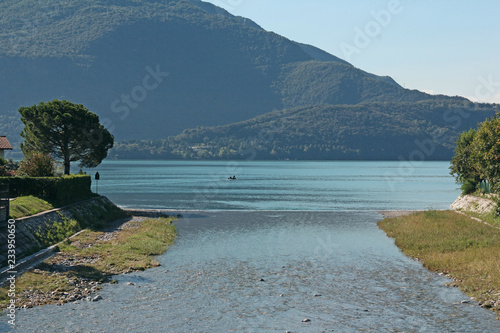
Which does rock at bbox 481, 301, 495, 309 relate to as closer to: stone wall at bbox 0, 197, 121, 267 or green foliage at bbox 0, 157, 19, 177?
stone wall at bbox 0, 197, 121, 267

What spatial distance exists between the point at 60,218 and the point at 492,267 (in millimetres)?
33566

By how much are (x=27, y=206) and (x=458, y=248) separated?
33.7 metres

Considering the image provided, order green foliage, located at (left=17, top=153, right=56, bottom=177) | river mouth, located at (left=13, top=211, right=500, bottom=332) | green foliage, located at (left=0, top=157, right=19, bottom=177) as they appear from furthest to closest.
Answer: green foliage, located at (left=17, top=153, right=56, bottom=177), green foliage, located at (left=0, top=157, right=19, bottom=177), river mouth, located at (left=13, top=211, right=500, bottom=332)

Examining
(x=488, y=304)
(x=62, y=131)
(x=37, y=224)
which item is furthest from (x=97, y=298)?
(x=62, y=131)

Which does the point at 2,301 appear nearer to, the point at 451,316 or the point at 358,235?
the point at 451,316

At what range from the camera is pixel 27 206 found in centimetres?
4047

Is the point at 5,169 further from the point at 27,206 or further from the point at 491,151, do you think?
the point at 491,151

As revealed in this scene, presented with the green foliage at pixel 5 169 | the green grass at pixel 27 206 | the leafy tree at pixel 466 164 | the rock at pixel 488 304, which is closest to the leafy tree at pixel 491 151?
the leafy tree at pixel 466 164

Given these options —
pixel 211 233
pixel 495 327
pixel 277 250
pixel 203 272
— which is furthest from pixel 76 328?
pixel 211 233

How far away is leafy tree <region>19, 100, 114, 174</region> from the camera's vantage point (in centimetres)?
6550

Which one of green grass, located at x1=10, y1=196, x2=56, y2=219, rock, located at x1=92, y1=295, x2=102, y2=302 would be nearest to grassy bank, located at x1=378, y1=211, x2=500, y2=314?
rock, located at x1=92, y1=295, x2=102, y2=302

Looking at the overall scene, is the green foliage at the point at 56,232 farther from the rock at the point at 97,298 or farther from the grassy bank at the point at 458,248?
the grassy bank at the point at 458,248

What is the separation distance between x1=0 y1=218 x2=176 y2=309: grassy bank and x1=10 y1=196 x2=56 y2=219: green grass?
3684 mm

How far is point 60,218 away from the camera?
43656 millimetres
